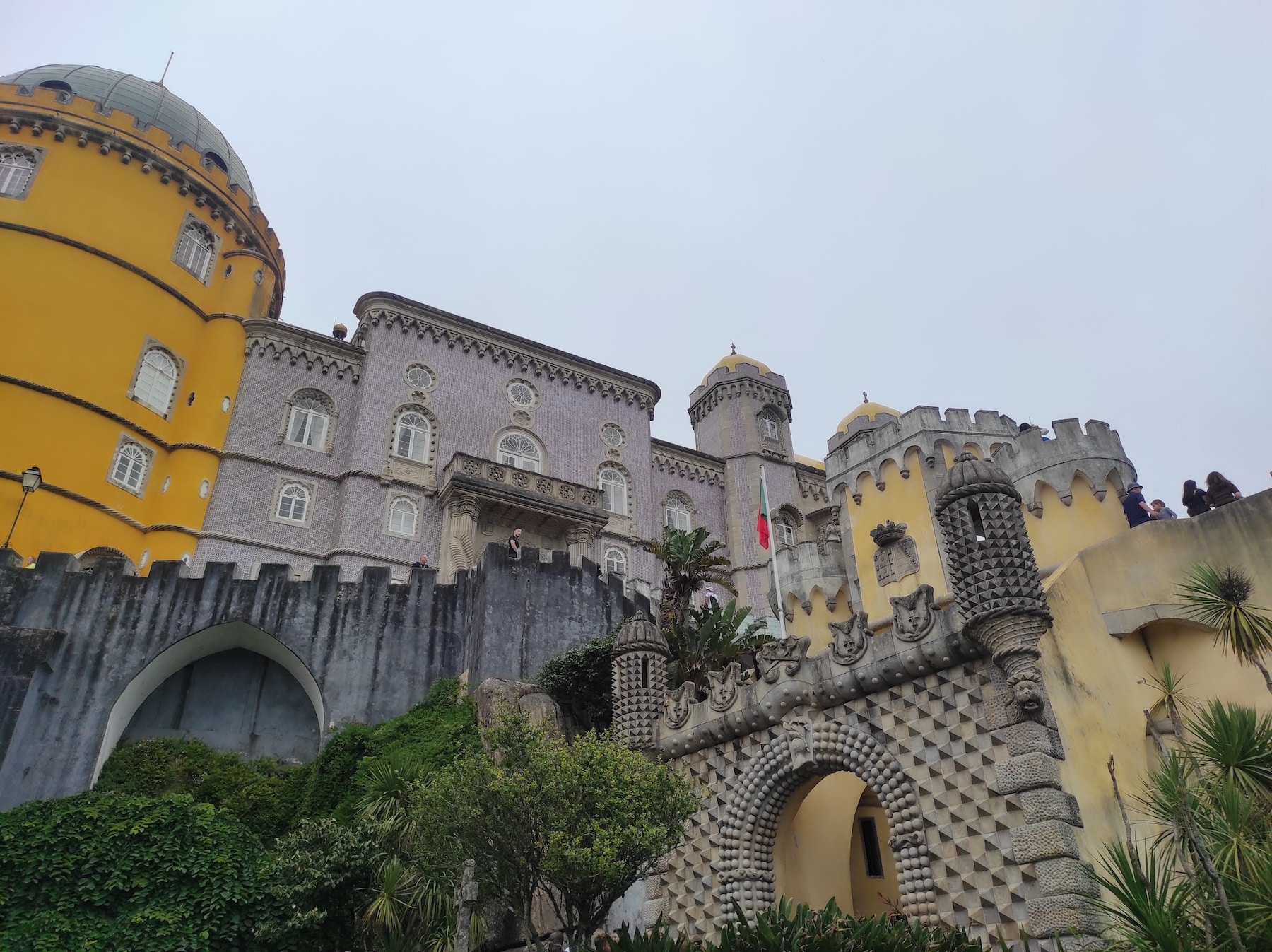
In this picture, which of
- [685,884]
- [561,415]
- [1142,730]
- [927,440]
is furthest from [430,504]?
[1142,730]

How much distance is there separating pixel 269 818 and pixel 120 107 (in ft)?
82.1

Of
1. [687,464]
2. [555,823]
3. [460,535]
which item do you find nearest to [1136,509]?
[555,823]

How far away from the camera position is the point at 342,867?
44.6 feet

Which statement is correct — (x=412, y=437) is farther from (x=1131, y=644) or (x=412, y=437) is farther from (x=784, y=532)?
(x=1131, y=644)

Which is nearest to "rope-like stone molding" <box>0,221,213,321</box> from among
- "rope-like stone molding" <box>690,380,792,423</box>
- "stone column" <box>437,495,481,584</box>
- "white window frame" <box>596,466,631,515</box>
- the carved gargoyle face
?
"stone column" <box>437,495,481,584</box>

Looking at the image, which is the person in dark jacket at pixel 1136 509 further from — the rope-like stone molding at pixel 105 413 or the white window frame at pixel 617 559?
the rope-like stone molding at pixel 105 413

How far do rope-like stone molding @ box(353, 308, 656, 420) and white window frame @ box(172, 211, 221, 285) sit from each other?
5.00 m

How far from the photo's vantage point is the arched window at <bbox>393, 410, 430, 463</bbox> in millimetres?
29844

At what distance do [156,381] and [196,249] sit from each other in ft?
17.5

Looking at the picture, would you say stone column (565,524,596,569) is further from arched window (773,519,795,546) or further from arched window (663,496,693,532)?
arched window (773,519,795,546)

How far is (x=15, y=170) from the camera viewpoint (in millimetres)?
27938

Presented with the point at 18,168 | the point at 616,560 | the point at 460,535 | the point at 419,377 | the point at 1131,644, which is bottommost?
the point at 1131,644

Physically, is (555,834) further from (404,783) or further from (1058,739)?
(404,783)

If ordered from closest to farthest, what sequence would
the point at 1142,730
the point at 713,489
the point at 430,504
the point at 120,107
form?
the point at 1142,730
the point at 430,504
the point at 120,107
the point at 713,489
